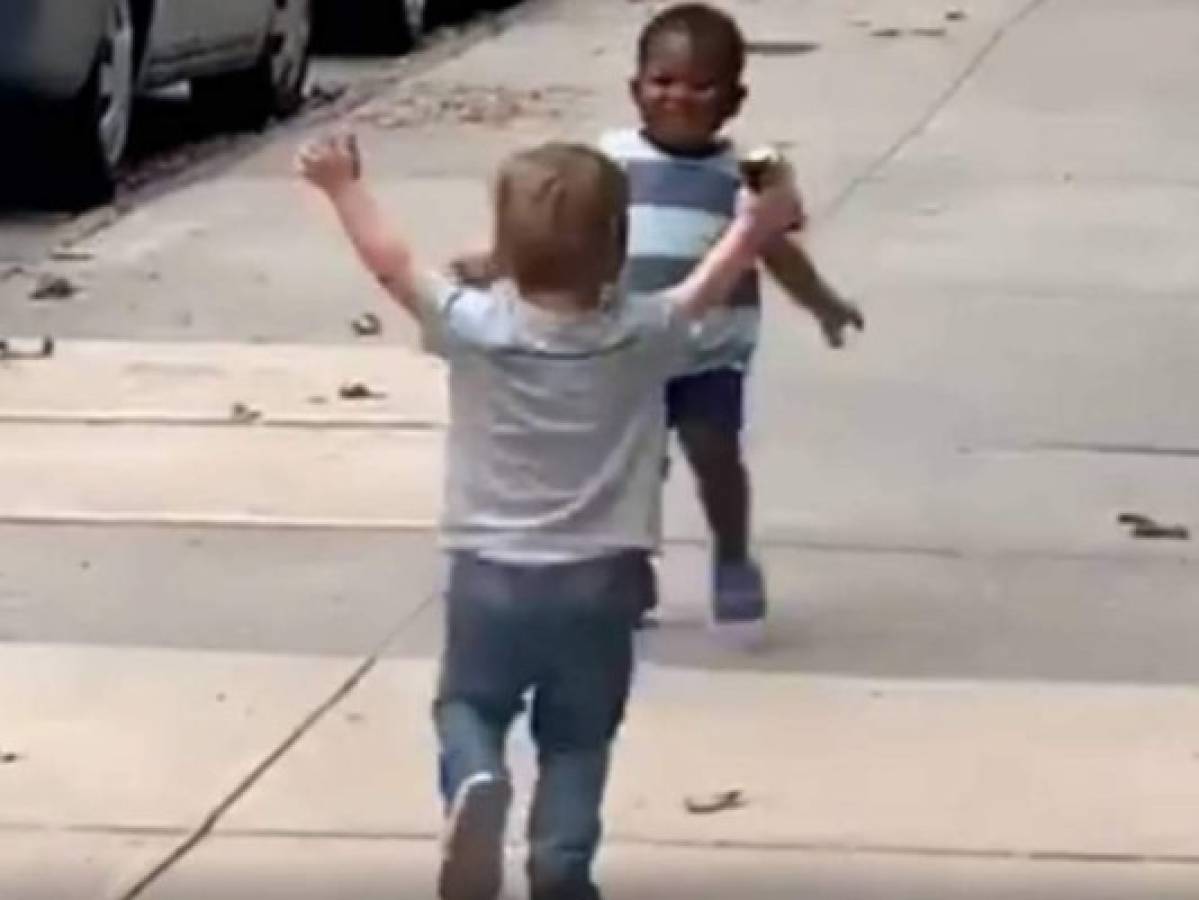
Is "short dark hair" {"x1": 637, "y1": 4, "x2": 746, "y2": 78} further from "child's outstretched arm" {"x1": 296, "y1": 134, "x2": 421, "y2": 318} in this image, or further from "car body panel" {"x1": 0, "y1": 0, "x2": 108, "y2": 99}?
"car body panel" {"x1": 0, "y1": 0, "x2": 108, "y2": 99}

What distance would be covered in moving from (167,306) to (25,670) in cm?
420

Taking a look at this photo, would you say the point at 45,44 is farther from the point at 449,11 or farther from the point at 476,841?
the point at 449,11

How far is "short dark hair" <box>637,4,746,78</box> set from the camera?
685 cm

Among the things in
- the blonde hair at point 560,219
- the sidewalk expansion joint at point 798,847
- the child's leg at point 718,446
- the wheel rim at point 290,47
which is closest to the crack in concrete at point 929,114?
the wheel rim at point 290,47

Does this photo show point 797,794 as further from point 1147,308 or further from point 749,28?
point 749,28

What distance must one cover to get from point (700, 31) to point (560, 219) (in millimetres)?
1469

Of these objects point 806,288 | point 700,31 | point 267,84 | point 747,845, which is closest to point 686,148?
point 806,288

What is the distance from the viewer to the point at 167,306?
11.5m

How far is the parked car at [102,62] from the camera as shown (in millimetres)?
12594

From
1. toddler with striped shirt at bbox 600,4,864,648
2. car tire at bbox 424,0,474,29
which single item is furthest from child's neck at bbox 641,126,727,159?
car tire at bbox 424,0,474,29

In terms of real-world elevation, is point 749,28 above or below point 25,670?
below

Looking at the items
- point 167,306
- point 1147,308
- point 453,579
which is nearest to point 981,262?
point 1147,308

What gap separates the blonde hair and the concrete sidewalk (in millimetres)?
1074

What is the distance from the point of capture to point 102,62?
13125 mm
